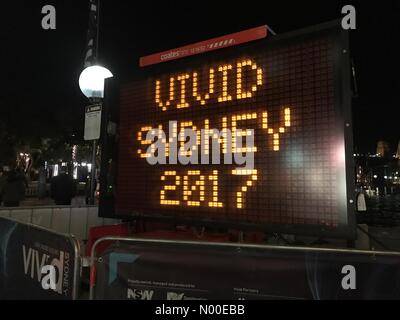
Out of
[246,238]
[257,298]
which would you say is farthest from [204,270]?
Result: [246,238]

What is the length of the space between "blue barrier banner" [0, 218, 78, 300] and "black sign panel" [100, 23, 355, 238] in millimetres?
Answer: 873

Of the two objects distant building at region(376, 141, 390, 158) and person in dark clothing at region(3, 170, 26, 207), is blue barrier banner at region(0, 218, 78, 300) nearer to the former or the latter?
person in dark clothing at region(3, 170, 26, 207)

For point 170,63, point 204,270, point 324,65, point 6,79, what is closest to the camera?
point 204,270

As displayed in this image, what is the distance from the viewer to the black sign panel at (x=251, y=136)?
9.29 feet

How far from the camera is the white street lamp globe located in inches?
236

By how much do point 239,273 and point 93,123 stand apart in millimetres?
3410

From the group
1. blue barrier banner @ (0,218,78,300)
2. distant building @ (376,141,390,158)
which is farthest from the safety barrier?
distant building @ (376,141,390,158)

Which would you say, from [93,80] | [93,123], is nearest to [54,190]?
[93,80]

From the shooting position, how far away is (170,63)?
388 cm

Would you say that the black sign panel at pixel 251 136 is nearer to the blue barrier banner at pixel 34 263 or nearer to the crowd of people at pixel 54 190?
the blue barrier banner at pixel 34 263

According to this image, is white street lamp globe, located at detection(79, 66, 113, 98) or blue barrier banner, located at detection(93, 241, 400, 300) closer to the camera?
blue barrier banner, located at detection(93, 241, 400, 300)

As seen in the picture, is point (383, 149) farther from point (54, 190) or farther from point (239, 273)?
point (239, 273)

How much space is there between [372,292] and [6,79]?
69.0 feet

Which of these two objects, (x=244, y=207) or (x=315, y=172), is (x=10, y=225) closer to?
(x=244, y=207)
